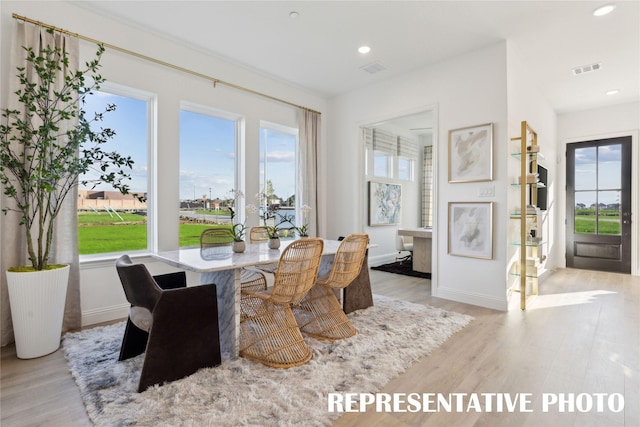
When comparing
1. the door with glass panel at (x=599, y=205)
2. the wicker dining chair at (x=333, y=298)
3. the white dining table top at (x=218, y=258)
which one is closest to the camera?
the white dining table top at (x=218, y=258)

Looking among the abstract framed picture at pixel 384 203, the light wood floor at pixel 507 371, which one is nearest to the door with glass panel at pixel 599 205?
the light wood floor at pixel 507 371

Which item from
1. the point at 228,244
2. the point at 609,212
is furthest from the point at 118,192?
the point at 609,212

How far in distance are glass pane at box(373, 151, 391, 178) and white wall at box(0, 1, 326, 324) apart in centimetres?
240

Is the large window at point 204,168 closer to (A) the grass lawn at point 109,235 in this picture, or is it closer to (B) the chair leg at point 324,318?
(A) the grass lawn at point 109,235

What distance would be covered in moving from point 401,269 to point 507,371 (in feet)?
11.4

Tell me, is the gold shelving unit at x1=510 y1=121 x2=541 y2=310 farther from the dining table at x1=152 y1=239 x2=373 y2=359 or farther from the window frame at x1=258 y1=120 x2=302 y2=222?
the window frame at x1=258 y1=120 x2=302 y2=222

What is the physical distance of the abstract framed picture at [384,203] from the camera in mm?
5965

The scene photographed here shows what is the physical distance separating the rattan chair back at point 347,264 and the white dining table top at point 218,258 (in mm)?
174

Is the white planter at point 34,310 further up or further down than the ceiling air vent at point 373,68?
further down

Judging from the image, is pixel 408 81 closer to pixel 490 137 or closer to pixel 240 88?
pixel 490 137

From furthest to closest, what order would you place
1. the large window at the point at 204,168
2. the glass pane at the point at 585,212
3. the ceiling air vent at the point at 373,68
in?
the glass pane at the point at 585,212 → the ceiling air vent at the point at 373,68 → the large window at the point at 204,168

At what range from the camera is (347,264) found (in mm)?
2691

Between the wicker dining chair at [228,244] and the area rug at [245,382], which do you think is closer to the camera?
the area rug at [245,382]

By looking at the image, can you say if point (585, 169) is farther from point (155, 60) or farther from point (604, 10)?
point (155, 60)
